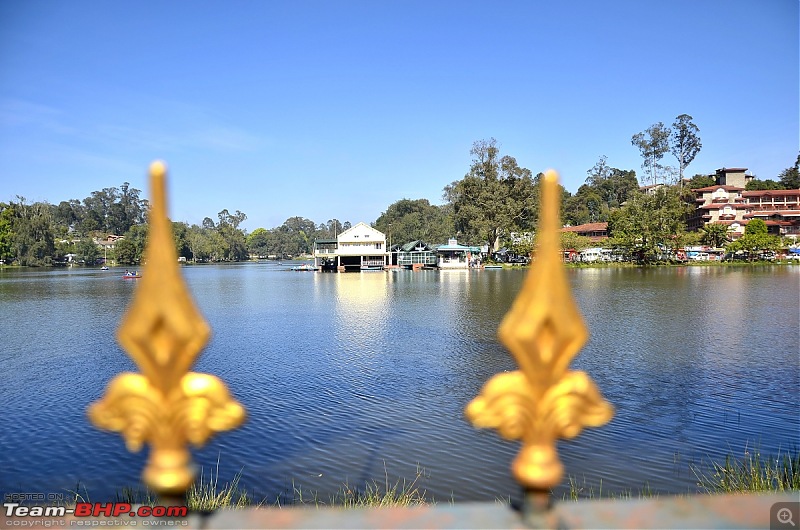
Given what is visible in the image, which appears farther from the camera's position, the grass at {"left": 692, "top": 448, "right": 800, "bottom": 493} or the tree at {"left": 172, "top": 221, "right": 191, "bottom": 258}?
the tree at {"left": 172, "top": 221, "right": 191, "bottom": 258}

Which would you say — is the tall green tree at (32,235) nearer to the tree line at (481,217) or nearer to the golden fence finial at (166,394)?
the tree line at (481,217)

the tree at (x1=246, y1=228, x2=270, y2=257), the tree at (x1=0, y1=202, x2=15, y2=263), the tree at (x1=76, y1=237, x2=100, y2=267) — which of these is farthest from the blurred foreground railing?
the tree at (x1=246, y1=228, x2=270, y2=257)

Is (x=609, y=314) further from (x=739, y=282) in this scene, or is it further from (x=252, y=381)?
(x=739, y=282)

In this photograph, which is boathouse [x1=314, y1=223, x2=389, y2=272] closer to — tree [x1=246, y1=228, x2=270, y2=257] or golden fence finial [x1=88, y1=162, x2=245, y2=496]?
golden fence finial [x1=88, y1=162, x2=245, y2=496]

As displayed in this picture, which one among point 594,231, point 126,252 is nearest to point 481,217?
point 594,231

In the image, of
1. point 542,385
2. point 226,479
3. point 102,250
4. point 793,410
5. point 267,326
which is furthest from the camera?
point 102,250

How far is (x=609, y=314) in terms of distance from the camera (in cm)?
2609

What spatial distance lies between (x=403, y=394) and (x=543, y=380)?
478 inches

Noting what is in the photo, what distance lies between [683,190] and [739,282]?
30931 millimetres

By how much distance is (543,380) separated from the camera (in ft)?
4.26

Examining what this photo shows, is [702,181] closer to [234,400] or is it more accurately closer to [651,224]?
[651,224]

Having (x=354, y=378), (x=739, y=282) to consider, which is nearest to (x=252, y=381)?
(x=354, y=378)

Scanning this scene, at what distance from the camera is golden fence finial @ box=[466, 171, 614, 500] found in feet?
4.01

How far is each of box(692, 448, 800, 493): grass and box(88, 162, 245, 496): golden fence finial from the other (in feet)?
19.9
